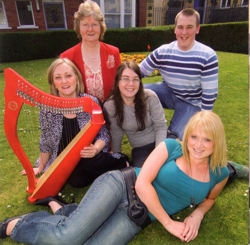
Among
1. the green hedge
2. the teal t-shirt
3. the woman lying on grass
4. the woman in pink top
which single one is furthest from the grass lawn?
the green hedge

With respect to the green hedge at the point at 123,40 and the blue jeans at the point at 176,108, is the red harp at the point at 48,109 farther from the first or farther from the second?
the green hedge at the point at 123,40

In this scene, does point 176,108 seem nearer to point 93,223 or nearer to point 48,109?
point 48,109

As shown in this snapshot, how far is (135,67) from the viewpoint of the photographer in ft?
7.57

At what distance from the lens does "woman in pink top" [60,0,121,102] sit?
2.71 meters

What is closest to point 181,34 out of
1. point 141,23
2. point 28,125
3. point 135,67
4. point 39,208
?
point 135,67

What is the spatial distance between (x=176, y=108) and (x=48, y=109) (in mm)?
1727

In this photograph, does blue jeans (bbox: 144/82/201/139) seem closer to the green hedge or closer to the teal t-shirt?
the teal t-shirt

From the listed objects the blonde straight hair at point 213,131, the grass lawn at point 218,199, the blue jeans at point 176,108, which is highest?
the blonde straight hair at point 213,131

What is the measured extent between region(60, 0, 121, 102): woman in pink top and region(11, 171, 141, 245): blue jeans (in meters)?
1.32

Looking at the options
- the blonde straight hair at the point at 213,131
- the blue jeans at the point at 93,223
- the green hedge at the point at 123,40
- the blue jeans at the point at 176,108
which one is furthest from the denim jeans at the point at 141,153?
the green hedge at the point at 123,40

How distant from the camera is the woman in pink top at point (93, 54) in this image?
271cm

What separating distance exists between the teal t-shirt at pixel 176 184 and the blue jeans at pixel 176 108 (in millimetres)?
971

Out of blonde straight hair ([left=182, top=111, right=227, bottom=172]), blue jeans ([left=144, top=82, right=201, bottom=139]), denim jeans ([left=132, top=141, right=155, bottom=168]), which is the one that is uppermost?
blonde straight hair ([left=182, top=111, right=227, bottom=172])

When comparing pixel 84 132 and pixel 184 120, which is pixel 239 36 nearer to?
pixel 184 120
